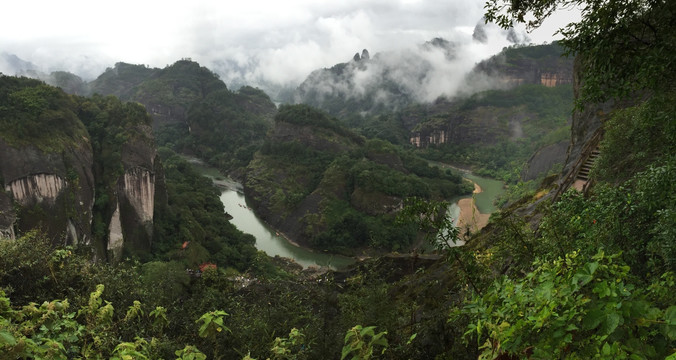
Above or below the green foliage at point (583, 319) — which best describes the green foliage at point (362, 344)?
below

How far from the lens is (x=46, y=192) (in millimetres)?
24750

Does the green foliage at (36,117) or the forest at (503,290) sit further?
the green foliage at (36,117)

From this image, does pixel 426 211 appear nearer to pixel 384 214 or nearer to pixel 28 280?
pixel 28 280

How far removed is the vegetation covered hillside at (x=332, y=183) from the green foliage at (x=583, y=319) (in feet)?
102

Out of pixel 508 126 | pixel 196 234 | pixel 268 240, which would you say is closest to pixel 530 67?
pixel 508 126

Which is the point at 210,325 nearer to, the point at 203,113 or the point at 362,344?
the point at 362,344

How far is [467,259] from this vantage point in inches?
172

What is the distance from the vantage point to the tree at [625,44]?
3812 mm

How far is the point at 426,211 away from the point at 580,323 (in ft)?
6.07

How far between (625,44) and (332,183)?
159 ft

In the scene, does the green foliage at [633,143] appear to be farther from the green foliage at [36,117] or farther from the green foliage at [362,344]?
the green foliage at [36,117]

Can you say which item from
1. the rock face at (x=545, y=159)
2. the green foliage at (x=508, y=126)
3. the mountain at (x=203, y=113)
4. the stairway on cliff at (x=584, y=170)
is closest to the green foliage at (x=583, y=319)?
the stairway on cliff at (x=584, y=170)

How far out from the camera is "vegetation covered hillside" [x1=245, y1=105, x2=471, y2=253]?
43.8 m

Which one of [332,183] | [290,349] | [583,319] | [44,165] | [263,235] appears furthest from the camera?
[332,183]
